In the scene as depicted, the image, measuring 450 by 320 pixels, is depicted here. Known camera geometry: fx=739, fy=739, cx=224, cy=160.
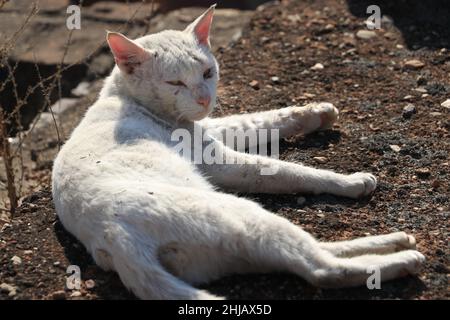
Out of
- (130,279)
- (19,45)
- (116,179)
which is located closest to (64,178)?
(116,179)

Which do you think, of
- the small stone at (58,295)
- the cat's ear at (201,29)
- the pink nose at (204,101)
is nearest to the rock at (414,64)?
the cat's ear at (201,29)

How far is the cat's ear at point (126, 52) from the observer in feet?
12.9

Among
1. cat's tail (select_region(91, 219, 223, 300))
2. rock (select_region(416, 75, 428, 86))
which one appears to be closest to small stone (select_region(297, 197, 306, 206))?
cat's tail (select_region(91, 219, 223, 300))

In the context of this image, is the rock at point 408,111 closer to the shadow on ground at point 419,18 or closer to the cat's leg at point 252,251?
the shadow on ground at point 419,18

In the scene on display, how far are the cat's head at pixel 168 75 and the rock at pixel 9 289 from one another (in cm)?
126

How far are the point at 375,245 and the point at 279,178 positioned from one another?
0.79 meters

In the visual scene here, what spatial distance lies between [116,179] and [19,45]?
15.5ft

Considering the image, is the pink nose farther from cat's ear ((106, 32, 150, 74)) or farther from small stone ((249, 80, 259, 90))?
small stone ((249, 80, 259, 90))

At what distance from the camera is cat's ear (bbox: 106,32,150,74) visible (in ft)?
12.9

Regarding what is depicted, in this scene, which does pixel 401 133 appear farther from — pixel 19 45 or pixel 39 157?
pixel 19 45

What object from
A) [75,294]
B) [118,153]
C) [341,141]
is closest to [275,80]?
[341,141]

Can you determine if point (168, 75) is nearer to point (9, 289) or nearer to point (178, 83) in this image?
point (178, 83)

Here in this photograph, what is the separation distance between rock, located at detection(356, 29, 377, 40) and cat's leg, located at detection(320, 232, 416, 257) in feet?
9.85

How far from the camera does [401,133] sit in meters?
4.65
